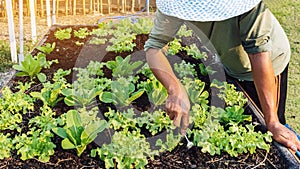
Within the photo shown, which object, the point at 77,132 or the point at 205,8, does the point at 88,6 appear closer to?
the point at 77,132

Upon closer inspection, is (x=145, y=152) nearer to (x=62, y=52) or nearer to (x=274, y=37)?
(x=274, y=37)

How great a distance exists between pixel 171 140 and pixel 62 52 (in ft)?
4.81

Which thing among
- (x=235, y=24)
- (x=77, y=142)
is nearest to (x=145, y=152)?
(x=77, y=142)

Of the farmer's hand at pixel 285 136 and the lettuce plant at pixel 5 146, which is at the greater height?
the farmer's hand at pixel 285 136

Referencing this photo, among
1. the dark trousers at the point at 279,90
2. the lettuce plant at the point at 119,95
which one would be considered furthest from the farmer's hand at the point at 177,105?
the dark trousers at the point at 279,90

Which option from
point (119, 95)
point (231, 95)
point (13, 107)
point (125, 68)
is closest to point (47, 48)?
point (125, 68)

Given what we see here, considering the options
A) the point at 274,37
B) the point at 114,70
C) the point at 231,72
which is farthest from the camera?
the point at 114,70

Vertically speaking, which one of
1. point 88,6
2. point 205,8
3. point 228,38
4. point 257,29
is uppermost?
point 205,8

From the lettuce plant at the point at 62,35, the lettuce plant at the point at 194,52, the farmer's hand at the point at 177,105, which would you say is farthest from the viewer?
the lettuce plant at the point at 62,35

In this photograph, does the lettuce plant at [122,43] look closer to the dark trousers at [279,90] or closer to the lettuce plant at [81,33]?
the lettuce plant at [81,33]

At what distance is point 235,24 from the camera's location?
193cm

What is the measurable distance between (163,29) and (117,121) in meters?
0.54

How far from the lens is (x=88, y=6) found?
22.7ft

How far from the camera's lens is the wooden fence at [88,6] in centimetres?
663
